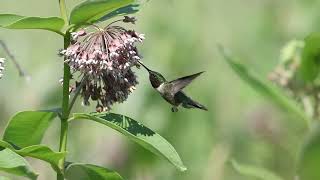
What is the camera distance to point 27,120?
285 cm

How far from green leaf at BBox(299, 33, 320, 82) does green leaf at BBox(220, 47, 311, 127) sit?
159 millimetres

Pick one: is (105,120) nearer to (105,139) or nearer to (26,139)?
(26,139)

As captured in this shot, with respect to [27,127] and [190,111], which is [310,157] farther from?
[190,111]

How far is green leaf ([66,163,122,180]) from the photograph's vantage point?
2.70 metres

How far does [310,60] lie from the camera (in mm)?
4004

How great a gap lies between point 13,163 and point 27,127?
42cm

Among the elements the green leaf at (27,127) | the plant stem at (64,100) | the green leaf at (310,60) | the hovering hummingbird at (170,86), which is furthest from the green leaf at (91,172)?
the green leaf at (310,60)

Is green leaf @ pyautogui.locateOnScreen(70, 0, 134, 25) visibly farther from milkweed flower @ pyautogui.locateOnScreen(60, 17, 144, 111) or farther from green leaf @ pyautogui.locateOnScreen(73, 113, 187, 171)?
green leaf @ pyautogui.locateOnScreen(73, 113, 187, 171)

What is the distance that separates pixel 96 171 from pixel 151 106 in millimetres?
3067

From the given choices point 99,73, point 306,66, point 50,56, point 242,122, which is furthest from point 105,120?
point 50,56

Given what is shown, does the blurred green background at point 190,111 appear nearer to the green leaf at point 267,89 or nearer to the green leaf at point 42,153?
the green leaf at point 267,89

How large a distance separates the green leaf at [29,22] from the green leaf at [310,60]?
5.00 ft

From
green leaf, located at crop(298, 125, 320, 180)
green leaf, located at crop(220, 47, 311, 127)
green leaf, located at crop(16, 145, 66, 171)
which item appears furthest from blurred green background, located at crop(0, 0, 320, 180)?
green leaf, located at crop(16, 145, 66, 171)

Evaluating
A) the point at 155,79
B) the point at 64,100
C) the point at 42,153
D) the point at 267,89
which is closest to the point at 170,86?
the point at 155,79
